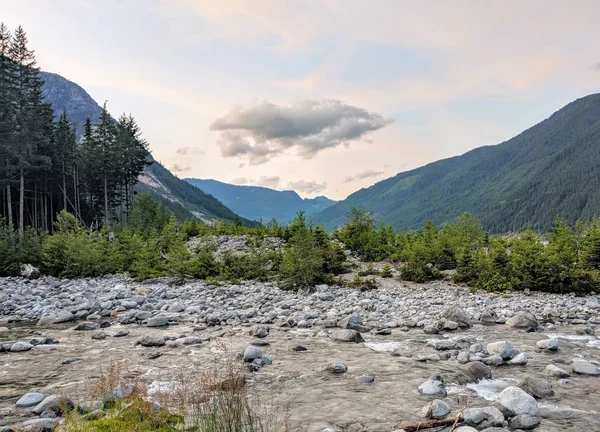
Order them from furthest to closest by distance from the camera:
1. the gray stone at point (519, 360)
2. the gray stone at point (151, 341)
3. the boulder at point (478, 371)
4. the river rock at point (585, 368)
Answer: the gray stone at point (151, 341), the gray stone at point (519, 360), the river rock at point (585, 368), the boulder at point (478, 371)

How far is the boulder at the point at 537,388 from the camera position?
6273 mm

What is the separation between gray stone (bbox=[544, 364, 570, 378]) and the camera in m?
7.25

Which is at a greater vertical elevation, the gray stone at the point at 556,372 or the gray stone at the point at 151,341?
the gray stone at the point at 151,341

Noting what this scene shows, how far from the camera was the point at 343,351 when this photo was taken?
9289 mm

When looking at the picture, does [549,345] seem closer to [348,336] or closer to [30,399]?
[348,336]

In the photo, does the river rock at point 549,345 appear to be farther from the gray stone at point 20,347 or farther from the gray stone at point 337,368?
the gray stone at point 20,347

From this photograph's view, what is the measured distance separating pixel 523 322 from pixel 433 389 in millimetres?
6602

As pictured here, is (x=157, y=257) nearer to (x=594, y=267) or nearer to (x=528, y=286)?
(x=528, y=286)

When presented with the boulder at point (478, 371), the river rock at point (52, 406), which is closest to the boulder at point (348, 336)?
the boulder at point (478, 371)

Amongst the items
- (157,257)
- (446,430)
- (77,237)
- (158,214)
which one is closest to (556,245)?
(446,430)

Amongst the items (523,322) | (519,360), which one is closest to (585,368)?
(519,360)

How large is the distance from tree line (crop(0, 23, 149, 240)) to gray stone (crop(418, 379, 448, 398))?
93.8 feet

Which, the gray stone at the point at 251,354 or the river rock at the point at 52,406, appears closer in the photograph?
the river rock at the point at 52,406

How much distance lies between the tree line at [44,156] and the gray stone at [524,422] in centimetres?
3004
